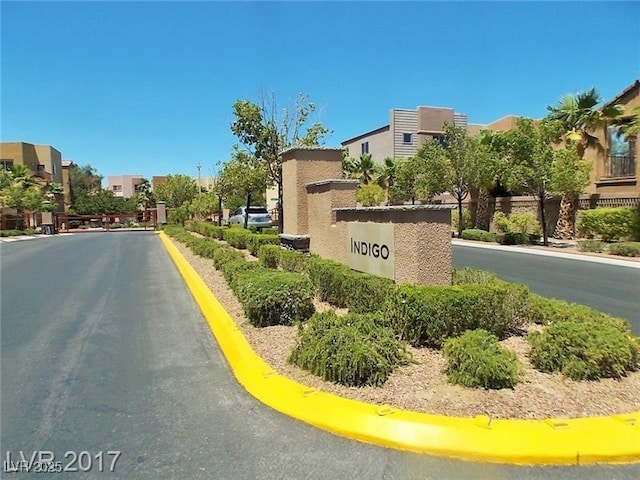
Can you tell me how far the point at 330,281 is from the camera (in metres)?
7.30

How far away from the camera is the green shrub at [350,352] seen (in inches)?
165

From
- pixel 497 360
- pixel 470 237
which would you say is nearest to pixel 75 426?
pixel 497 360

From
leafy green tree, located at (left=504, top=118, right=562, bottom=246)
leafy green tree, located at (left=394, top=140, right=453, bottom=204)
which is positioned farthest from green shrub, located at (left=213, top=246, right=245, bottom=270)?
leafy green tree, located at (left=394, top=140, right=453, bottom=204)

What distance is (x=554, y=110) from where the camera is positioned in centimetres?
2464

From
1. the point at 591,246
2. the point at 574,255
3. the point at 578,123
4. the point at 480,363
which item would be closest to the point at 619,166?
the point at 578,123

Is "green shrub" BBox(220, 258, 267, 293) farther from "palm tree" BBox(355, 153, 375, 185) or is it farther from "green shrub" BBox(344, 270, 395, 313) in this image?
"palm tree" BBox(355, 153, 375, 185)

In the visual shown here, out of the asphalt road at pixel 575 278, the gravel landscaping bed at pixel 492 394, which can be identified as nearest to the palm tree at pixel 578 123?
the asphalt road at pixel 575 278

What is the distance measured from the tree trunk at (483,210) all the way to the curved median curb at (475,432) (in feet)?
89.4

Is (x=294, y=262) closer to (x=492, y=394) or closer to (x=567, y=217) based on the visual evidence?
(x=492, y=394)

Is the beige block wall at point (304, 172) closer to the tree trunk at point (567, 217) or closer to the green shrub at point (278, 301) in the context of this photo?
the green shrub at point (278, 301)

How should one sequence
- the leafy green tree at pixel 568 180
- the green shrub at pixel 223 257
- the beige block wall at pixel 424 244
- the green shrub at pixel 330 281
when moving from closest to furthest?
the beige block wall at pixel 424 244 → the green shrub at pixel 330 281 → the green shrub at pixel 223 257 → the leafy green tree at pixel 568 180

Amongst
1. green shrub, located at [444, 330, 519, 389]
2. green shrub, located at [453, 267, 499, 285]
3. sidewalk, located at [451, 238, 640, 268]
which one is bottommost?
sidewalk, located at [451, 238, 640, 268]

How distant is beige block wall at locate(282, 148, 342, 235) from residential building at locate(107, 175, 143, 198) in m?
101

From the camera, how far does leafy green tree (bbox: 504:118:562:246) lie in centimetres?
2059
